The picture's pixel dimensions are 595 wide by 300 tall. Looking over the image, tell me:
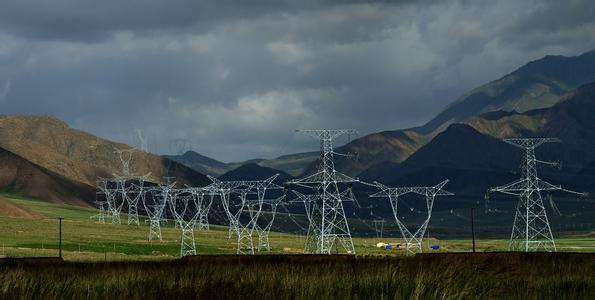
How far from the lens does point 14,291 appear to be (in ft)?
63.4

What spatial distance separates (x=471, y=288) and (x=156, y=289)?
791cm

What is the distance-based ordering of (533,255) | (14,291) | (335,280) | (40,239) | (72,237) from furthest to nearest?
(72,237), (40,239), (533,255), (335,280), (14,291)

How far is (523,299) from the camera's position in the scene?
2186 centimetres

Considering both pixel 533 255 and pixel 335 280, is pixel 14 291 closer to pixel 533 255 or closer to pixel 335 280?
pixel 335 280

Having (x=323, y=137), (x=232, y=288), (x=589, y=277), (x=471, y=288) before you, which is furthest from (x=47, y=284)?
(x=323, y=137)

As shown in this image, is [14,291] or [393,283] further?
[393,283]

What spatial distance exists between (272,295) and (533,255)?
38444 mm

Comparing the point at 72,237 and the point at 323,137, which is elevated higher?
the point at 323,137

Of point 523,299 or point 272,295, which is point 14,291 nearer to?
point 272,295

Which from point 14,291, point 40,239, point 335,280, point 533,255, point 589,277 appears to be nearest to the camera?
point 14,291

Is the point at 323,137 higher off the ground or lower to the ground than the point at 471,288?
higher

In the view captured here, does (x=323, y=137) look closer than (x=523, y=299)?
No

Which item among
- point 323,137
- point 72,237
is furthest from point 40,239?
point 323,137

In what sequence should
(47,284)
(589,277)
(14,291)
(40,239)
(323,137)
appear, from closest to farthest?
(14,291) < (47,284) < (589,277) < (323,137) < (40,239)
